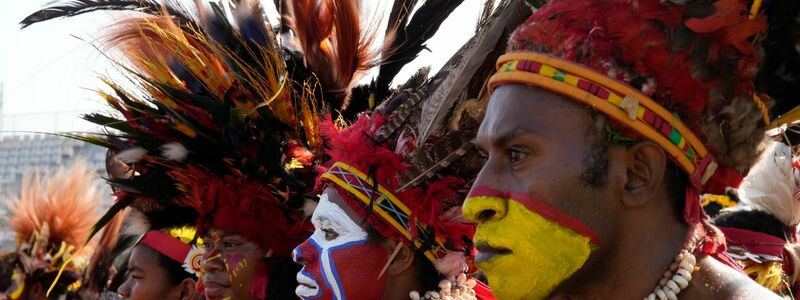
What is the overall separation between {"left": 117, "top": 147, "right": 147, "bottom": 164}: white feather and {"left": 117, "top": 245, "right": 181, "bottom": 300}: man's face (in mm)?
1100

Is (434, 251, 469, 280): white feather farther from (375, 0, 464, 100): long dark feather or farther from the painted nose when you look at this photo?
the painted nose

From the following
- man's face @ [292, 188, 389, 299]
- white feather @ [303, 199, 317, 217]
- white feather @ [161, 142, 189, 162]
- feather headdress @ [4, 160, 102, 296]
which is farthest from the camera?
feather headdress @ [4, 160, 102, 296]

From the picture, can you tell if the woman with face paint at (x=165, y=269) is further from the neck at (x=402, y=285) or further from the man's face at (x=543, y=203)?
the man's face at (x=543, y=203)

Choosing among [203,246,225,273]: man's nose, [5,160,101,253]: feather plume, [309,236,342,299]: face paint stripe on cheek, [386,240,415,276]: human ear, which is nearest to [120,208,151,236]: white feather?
[203,246,225,273]: man's nose

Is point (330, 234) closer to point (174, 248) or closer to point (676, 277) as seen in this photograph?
point (676, 277)

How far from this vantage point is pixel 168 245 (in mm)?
6414

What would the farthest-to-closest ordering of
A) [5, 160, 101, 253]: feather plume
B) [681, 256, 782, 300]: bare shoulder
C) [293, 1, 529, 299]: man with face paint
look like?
[5, 160, 101, 253]: feather plume, [293, 1, 529, 299]: man with face paint, [681, 256, 782, 300]: bare shoulder

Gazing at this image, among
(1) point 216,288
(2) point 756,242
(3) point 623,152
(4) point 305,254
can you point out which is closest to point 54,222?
(1) point 216,288

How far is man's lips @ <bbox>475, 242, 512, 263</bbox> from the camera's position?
267 centimetres

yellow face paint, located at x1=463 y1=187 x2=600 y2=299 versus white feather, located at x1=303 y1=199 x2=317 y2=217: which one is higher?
yellow face paint, located at x1=463 y1=187 x2=600 y2=299

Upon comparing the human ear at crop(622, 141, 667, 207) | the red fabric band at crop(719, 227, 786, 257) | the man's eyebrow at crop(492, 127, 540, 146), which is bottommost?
the red fabric band at crop(719, 227, 786, 257)

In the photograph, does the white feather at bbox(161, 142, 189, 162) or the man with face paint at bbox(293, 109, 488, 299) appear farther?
the white feather at bbox(161, 142, 189, 162)

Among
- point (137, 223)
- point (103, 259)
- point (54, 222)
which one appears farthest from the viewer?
point (54, 222)

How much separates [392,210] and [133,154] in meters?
1.94
